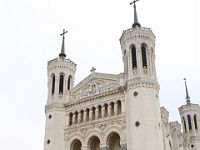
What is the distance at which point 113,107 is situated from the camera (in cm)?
3619

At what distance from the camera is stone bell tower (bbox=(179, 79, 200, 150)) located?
5184 cm

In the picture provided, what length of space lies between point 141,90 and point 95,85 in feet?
19.2

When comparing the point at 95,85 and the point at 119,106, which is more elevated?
the point at 95,85

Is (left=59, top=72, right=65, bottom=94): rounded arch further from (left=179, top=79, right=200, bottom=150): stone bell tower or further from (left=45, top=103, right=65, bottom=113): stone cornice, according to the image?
(left=179, top=79, right=200, bottom=150): stone bell tower

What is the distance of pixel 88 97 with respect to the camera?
1491 inches

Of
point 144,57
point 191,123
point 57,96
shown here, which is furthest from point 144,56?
point 191,123

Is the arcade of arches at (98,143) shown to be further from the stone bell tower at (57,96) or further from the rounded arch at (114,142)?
the stone bell tower at (57,96)

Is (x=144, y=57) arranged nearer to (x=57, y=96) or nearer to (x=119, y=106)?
(x=119, y=106)

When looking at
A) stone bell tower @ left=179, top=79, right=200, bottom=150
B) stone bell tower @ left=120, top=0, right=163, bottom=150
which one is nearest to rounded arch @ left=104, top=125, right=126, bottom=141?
stone bell tower @ left=120, top=0, right=163, bottom=150

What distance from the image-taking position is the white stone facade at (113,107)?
33406 millimetres

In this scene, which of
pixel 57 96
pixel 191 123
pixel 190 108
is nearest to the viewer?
pixel 57 96

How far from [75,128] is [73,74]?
725 cm

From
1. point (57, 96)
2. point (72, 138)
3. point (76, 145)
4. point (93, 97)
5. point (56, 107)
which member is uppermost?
point (57, 96)

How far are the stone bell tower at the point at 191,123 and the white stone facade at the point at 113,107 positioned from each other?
10584mm
